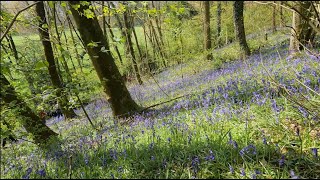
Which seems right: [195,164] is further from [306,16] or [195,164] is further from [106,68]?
[106,68]

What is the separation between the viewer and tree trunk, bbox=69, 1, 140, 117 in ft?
19.1

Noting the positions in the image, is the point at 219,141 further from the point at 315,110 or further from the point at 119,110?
the point at 119,110

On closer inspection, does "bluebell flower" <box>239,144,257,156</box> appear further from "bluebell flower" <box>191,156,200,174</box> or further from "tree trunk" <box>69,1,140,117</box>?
"tree trunk" <box>69,1,140,117</box>

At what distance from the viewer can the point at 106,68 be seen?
6164mm

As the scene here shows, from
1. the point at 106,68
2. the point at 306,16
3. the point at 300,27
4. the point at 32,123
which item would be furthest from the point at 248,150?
the point at 300,27

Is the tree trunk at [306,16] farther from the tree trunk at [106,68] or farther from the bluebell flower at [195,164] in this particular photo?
the tree trunk at [106,68]

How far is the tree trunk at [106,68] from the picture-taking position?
5809mm

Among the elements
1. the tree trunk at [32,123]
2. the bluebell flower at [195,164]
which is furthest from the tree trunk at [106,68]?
the bluebell flower at [195,164]

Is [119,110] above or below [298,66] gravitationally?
below

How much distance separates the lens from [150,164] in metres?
2.85

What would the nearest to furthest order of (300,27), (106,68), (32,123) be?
1. (32,123)
2. (106,68)
3. (300,27)

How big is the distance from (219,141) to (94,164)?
1.44 meters

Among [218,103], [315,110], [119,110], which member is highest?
[315,110]

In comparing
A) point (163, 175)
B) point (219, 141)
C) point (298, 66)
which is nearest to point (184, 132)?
point (219, 141)
